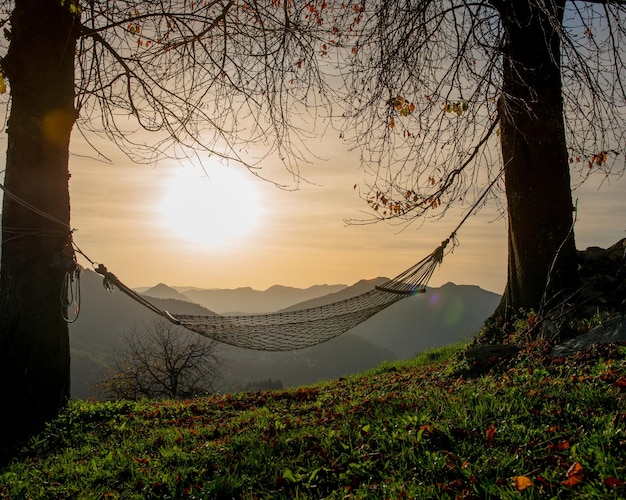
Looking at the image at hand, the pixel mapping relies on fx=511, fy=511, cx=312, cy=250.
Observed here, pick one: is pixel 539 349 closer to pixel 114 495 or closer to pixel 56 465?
pixel 114 495

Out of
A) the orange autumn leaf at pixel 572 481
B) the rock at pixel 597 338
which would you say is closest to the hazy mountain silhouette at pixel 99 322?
the rock at pixel 597 338

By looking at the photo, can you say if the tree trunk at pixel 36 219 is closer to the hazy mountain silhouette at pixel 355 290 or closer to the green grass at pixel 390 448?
the green grass at pixel 390 448

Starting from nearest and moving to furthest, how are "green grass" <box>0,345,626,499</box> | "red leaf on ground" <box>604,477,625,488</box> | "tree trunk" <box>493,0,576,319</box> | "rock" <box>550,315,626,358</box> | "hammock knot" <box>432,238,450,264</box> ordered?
"red leaf on ground" <box>604,477,625,488</box> → "green grass" <box>0,345,626,499</box> → "rock" <box>550,315,626,358</box> → "tree trunk" <box>493,0,576,319</box> → "hammock knot" <box>432,238,450,264</box>

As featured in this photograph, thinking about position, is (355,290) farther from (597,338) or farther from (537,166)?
(597,338)

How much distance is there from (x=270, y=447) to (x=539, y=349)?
2.84m

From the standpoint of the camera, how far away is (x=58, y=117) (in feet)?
16.8

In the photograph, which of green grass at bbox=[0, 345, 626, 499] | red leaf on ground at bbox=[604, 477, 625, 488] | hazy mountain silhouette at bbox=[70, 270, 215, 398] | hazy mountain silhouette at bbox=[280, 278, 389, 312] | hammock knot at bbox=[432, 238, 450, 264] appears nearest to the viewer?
red leaf on ground at bbox=[604, 477, 625, 488]

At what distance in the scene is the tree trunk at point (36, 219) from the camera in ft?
15.9

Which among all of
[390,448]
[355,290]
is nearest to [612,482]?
[390,448]

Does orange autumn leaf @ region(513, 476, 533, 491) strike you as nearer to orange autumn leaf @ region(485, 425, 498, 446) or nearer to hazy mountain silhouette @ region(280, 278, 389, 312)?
orange autumn leaf @ region(485, 425, 498, 446)

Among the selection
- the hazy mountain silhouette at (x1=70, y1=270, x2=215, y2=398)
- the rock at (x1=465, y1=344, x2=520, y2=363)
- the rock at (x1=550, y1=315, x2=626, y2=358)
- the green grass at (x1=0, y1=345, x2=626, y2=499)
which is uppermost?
the rock at (x1=550, y1=315, x2=626, y2=358)

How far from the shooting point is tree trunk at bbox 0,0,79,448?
4844 mm

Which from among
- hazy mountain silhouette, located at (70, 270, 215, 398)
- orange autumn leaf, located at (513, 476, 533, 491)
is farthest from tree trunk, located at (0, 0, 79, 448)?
hazy mountain silhouette, located at (70, 270, 215, 398)

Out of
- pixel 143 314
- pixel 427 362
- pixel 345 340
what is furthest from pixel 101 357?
pixel 427 362
